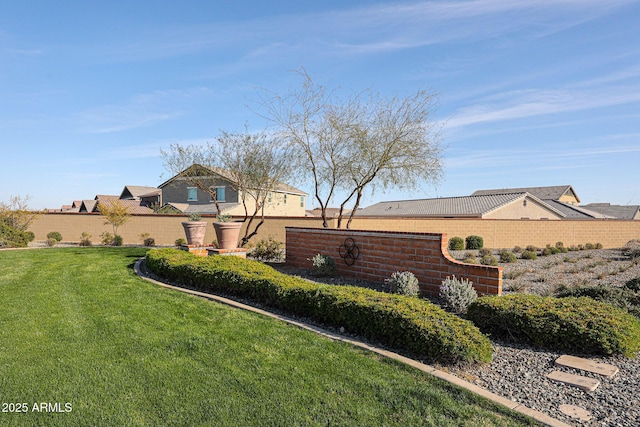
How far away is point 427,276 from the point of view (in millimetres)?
7371

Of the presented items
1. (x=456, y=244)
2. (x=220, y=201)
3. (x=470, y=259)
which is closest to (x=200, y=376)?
(x=470, y=259)

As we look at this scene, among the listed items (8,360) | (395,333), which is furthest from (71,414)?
(395,333)

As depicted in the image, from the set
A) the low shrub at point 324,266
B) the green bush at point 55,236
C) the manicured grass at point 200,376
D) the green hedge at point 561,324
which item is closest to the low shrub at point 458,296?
the green hedge at point 561,324

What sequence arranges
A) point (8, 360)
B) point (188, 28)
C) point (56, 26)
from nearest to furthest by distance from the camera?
point (8, 360)
point (56, 26)
point (188, 28)

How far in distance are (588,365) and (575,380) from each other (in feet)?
1.75

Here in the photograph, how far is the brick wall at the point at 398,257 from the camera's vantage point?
6512 mm

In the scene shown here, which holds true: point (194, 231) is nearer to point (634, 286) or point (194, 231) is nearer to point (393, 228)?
point (634, 286)

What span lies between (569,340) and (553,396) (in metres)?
1.40

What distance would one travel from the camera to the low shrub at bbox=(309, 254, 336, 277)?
30.1ft

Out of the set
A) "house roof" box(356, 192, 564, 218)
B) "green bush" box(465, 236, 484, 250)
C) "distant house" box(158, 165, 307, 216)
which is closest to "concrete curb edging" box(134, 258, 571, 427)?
"green bush" box(465, 236, 484, 250)

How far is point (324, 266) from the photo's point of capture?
923 centimetres

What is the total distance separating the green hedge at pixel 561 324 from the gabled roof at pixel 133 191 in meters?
46.8

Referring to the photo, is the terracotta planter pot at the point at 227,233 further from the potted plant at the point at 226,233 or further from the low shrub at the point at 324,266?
A: the low shrub at the point at 324,266

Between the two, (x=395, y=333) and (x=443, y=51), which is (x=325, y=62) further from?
(x=395, y=333)
